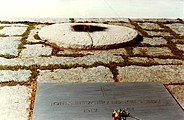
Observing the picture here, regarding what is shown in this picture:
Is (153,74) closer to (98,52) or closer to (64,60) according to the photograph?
(98,52)

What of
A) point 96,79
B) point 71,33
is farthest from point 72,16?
point 96,79

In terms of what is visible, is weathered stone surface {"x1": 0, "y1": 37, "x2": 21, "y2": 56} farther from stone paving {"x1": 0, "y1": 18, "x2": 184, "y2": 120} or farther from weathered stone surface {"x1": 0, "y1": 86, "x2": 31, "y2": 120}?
weathered stone surface {"x1": 0, "y1": 86, "x2": 31, "y2": 120}

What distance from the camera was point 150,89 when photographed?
2.06 m

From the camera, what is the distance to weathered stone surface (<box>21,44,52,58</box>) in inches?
110

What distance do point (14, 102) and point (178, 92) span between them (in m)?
1.02

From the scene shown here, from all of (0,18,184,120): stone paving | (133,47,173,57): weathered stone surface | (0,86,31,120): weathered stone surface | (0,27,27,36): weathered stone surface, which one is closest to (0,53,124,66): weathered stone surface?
(0,18,184,120): stone paving

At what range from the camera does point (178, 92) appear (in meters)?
2.16

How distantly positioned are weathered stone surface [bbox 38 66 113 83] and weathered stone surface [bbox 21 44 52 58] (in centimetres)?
40

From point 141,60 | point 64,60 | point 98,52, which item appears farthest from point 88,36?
point 141,60

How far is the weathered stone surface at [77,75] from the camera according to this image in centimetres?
232

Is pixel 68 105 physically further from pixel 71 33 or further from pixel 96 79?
pixel 71 33

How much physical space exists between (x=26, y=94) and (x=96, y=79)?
1.66 ft

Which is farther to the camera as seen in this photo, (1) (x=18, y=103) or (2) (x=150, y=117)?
(1) (x=18, y=103)

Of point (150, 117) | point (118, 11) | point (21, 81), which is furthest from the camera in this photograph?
point (118, 11)
